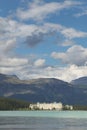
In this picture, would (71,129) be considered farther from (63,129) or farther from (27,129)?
(27,129)

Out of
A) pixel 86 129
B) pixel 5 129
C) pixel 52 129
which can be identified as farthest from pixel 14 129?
pixel 86 129

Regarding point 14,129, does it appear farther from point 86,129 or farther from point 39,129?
point 86,129

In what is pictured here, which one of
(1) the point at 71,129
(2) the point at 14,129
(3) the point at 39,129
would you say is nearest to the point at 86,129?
(1) the point at 71,129

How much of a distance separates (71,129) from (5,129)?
1605 centimetres

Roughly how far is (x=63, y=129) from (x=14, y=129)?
1188cm

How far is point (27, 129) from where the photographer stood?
293ft

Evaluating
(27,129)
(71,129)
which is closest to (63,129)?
(71,129)

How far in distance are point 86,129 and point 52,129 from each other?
324 inches

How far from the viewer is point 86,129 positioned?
8750 centimetres

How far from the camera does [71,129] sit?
8981 centimetres

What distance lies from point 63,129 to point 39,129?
584 centimetres

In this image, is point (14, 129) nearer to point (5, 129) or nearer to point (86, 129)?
point (5, 129)

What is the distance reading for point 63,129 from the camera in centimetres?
8944

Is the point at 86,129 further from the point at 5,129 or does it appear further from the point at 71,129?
the point at 5,129
